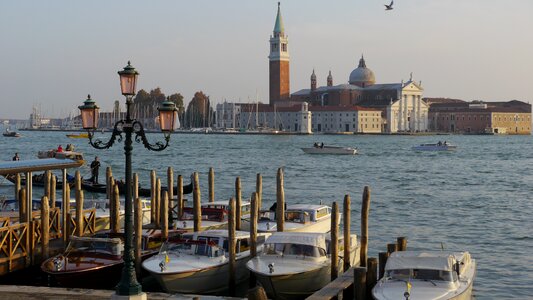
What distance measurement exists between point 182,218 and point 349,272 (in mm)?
5214

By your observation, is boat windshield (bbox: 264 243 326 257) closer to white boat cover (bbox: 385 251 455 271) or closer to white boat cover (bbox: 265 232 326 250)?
white boat cover (bbox: 265 232 326 250)

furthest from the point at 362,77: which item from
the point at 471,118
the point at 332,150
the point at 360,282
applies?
the point at 360,282

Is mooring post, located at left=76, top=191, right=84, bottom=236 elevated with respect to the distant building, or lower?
lower

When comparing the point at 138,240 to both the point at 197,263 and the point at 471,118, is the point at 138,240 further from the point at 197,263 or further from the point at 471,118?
the point at 471,118

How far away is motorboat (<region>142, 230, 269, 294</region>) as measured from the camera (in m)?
11.3

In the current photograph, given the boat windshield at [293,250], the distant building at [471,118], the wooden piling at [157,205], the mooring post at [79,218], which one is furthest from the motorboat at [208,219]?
the distant building at [471,118]

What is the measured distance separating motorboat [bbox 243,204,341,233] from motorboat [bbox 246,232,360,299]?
291 cm

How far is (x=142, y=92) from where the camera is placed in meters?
129

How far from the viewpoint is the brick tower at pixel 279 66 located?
120806mm

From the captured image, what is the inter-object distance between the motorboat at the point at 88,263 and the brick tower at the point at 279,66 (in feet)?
358

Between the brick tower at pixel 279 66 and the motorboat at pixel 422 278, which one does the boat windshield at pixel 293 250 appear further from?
the brick tower at pixel 279 66

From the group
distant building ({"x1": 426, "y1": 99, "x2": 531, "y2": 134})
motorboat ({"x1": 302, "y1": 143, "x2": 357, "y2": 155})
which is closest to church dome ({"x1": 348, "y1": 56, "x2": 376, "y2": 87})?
distant building ({"x1": 426, "y1": 99, "x2": 531, "y2": 134})

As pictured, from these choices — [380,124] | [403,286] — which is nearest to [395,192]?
[403,286]

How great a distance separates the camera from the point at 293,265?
11.5m
